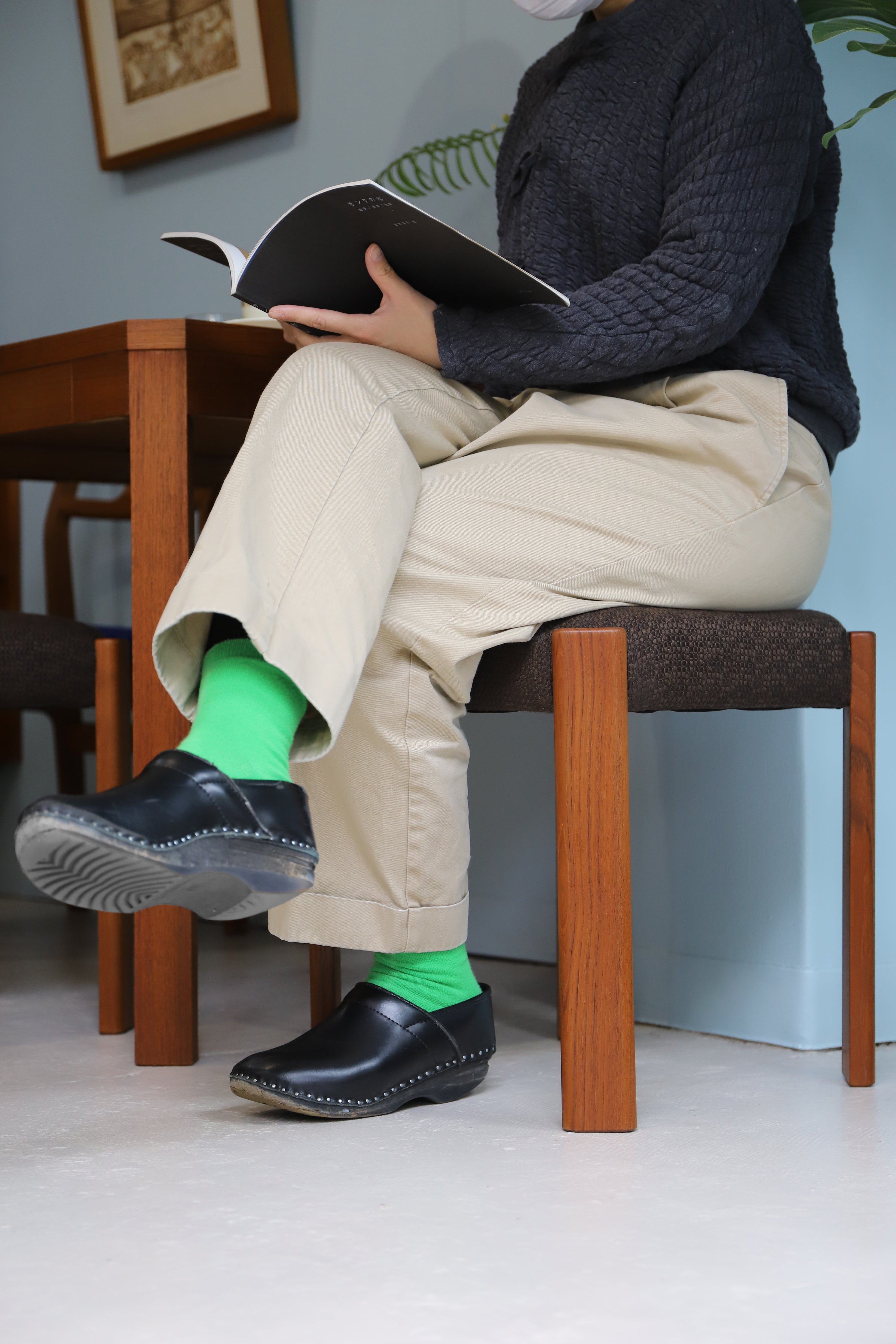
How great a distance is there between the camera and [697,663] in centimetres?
104

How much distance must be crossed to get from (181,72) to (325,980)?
168 cm

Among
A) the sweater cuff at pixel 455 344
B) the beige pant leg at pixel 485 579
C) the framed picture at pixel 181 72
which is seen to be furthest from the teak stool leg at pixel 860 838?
the framed picture at pixel 181 72

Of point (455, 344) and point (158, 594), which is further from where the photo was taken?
point (158, 594)

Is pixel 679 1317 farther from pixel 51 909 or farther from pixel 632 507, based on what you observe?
pixel 51 909

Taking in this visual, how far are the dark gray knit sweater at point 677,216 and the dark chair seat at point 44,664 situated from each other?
0.66 m

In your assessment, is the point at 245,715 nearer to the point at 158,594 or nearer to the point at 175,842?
the point at 175,842

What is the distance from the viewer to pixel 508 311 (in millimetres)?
1070

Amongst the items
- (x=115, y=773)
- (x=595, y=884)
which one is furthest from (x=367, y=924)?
(x=115, y=773)

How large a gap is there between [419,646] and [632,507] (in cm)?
20

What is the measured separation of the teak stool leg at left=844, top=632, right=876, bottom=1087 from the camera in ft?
3.79

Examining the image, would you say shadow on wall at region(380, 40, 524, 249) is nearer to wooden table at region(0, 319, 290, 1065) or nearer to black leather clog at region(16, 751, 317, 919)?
wooden table at region(0, 319, 290, 1065)

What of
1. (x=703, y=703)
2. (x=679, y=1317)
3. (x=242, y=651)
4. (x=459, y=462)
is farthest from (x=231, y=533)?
(x=679, y=1317)

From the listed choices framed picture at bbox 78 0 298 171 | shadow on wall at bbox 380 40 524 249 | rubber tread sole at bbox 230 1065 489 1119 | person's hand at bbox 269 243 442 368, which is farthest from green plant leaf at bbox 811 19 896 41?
framed picture at bbox 78 0 298 171

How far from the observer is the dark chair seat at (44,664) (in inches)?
59.7
